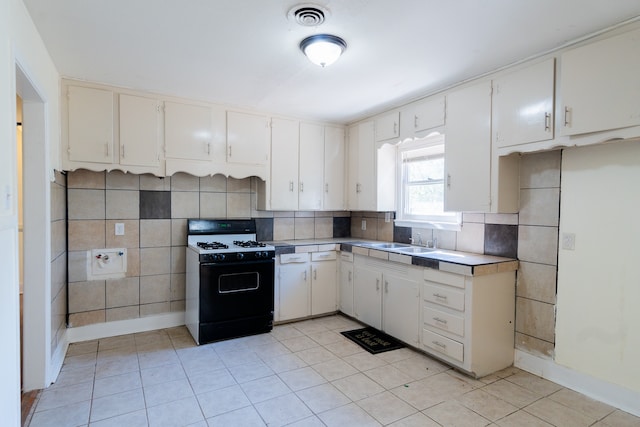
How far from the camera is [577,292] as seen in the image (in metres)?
2.50

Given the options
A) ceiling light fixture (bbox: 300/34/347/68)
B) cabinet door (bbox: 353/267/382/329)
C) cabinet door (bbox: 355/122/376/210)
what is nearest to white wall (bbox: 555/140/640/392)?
cabinet door (bbox: 353/267/382/329)

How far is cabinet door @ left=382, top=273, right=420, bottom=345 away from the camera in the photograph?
3098 mm

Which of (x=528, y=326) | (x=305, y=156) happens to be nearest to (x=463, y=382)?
(x=528, y=326)

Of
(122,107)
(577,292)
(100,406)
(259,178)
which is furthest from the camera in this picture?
(259,178)

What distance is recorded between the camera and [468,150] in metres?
2.93

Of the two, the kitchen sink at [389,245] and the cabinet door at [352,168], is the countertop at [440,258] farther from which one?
the cabinet door at [352,168]

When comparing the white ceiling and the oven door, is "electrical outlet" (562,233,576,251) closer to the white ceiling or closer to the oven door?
the white ceiling

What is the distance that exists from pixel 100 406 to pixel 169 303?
1512 mm

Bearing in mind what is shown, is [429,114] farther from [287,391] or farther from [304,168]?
[287,391]

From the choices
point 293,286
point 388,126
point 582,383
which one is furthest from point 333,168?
point 582,383

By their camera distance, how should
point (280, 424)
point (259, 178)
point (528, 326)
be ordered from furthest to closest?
point (259, 178)
point (528, 326)
point (280, 424)

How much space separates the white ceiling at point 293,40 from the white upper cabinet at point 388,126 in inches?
16.5

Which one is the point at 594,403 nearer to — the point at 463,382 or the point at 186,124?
the point at 463,382

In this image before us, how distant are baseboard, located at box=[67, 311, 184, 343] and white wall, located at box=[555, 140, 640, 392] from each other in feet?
11.5
